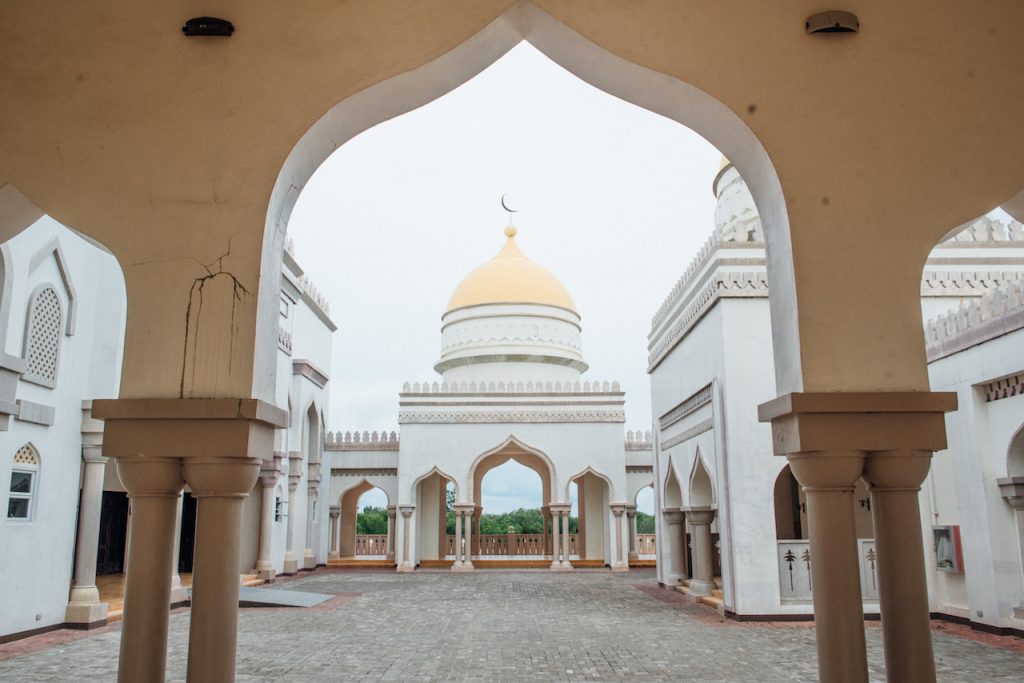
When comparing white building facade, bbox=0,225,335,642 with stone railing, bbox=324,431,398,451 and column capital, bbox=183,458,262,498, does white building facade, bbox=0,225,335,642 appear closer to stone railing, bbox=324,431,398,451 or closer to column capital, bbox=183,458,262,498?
column capital, bbox=183,458,262,498

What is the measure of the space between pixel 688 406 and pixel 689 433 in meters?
0.47

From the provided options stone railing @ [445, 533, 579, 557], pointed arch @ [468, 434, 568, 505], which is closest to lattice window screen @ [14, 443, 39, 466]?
pointed arch @ [468, 434, 568, 505]

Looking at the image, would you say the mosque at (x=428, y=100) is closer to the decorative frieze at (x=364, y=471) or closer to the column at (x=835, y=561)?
the column at (x=835, y=561)

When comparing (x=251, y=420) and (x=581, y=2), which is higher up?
(x=581, y=2)

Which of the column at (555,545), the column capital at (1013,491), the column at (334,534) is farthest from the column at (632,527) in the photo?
the column capital at (1013,491)

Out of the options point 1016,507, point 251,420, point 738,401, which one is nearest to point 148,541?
point 251,420

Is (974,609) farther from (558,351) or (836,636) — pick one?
(558,351)

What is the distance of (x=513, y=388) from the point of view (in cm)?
2291

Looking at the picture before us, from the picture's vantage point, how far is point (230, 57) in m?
4.36

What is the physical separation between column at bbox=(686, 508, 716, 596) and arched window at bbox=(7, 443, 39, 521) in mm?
9850

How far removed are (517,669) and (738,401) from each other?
547cm

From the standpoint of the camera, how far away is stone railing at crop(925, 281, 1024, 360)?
9.70m

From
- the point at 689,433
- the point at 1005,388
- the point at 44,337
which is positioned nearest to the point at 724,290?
the point at 689,433

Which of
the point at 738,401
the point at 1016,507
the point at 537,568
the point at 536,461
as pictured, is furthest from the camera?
the point at 536,461
